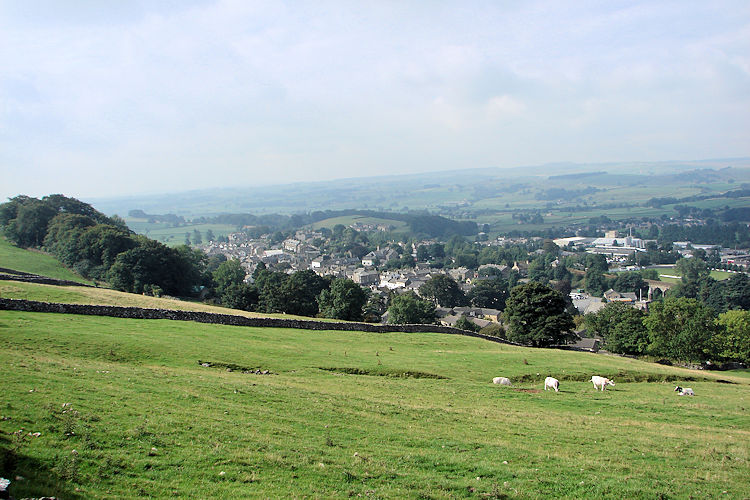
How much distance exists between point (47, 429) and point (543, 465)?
12.1m

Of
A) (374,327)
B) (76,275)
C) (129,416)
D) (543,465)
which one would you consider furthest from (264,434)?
(76,275)

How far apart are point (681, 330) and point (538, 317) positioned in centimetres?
1504

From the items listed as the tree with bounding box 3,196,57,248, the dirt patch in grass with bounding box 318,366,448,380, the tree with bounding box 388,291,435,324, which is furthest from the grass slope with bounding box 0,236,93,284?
the dirt patch in grass with bounding box 318,366,448,380

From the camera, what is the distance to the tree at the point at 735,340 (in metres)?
51.0

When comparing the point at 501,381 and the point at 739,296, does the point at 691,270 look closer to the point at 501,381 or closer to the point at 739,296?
the point at 739,296

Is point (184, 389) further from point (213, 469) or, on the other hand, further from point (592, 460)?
point (592, 460)

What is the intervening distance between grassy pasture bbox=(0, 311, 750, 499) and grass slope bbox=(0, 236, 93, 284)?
44567 mm

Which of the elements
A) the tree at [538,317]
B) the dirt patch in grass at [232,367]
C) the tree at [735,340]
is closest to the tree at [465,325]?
the tree at [538,317]

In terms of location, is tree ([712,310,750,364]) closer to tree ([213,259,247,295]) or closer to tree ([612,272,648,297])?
tree ([213,259,247,295])

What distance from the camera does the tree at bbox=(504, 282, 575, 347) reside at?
4800 cm

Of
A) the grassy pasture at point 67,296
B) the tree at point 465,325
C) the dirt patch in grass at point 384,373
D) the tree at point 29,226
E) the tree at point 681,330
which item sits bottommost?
the tree at point 465,325

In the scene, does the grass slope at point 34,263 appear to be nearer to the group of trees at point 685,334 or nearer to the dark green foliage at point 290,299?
the dark green foliage at point 290,299

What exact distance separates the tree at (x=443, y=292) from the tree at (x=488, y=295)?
2.84 m

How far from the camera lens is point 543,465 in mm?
13375
